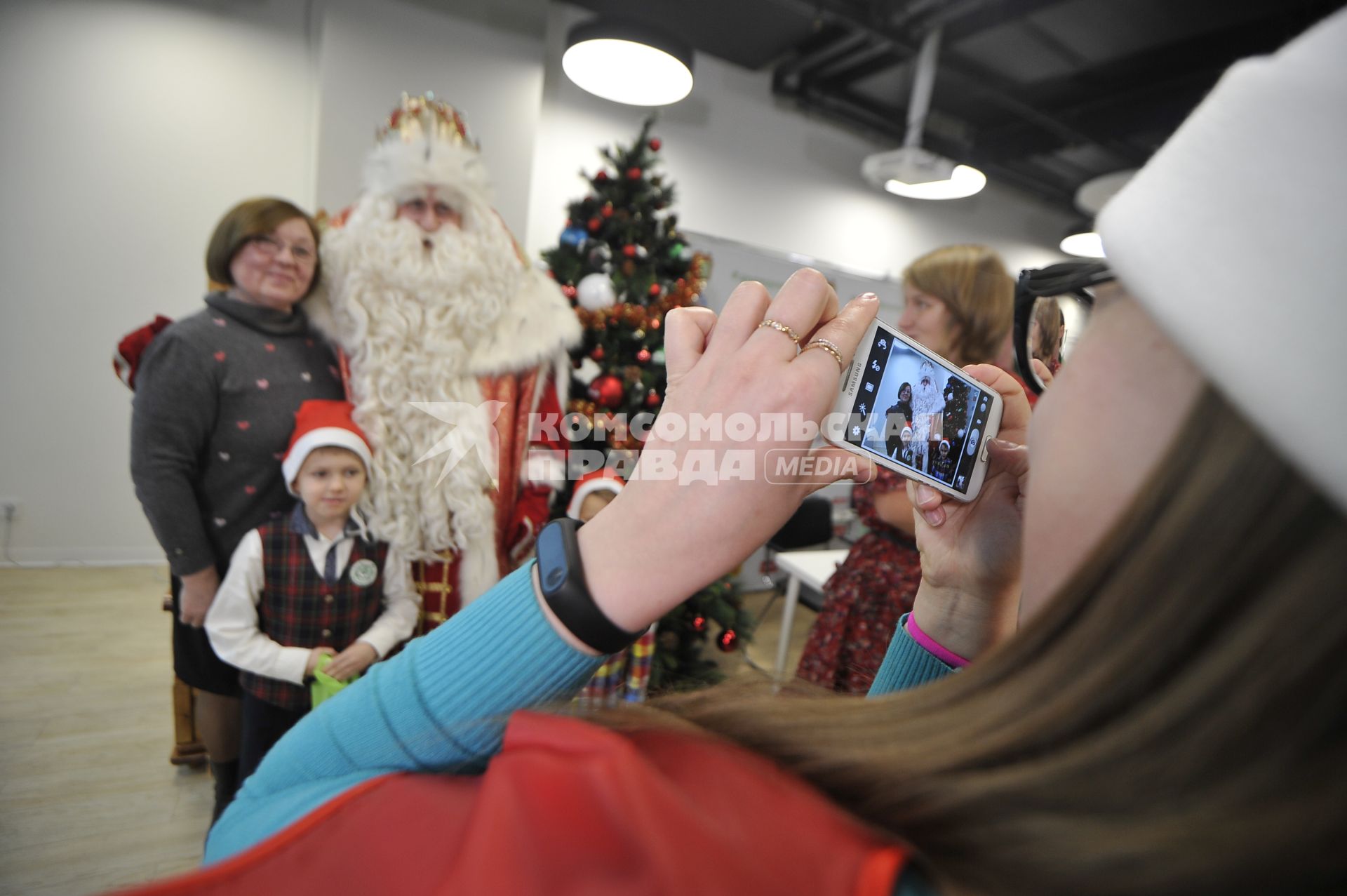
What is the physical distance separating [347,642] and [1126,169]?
769 centimetres

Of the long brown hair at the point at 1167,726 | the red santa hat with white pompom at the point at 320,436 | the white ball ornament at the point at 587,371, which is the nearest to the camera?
the long brown hair at the point at 1167,726

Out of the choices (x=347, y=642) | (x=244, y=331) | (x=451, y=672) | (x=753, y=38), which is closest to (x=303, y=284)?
(x=244, y=331)

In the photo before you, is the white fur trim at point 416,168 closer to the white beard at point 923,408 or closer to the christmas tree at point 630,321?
the christmas tree at point 630,321

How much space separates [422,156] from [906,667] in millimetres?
2482

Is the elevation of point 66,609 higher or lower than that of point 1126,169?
lower

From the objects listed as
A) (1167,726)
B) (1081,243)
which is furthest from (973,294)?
(1081,243)

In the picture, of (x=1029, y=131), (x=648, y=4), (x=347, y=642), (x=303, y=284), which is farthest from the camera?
(x=1029, y=131)

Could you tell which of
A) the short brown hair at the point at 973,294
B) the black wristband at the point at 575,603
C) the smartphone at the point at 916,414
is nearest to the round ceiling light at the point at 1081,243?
the short brown hair at the point at 973,294

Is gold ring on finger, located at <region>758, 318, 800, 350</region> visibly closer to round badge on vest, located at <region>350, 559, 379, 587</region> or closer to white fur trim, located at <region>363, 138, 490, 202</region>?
round badge on vest, located at <region>350, 559, 379, 587</region>

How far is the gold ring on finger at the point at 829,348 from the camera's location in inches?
23.4

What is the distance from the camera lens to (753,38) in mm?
4492

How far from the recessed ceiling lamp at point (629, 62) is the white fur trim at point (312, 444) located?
2211mm

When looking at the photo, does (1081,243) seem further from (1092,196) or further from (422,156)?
(422,156)

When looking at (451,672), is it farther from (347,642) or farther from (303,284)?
(303,284)
